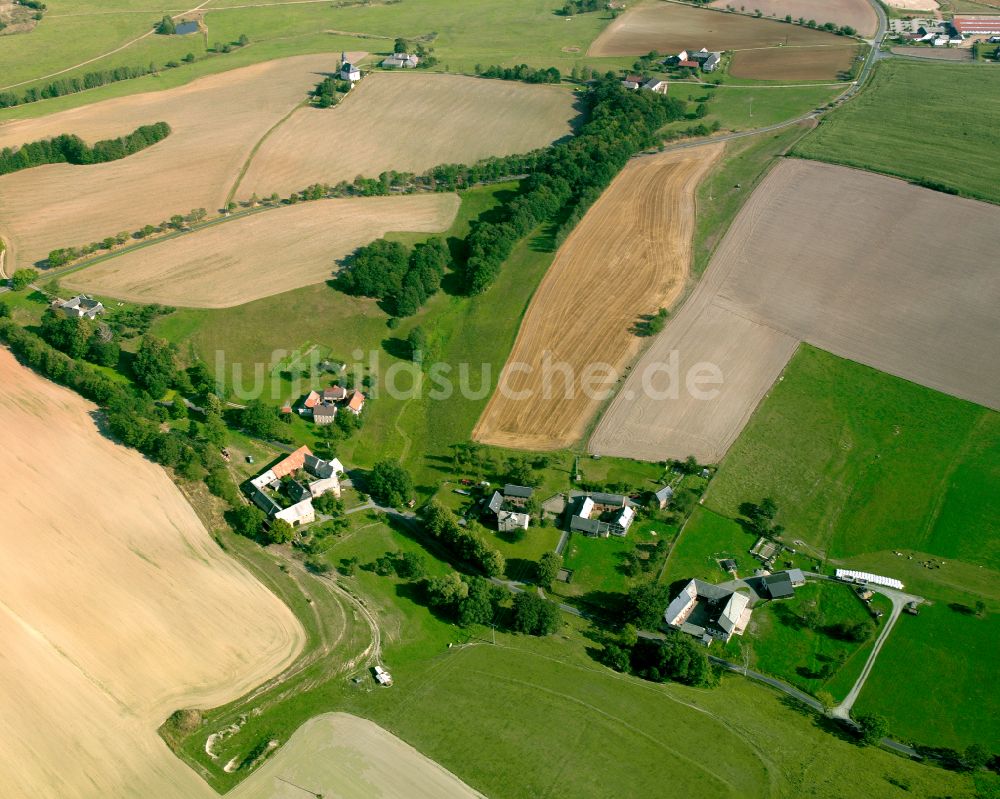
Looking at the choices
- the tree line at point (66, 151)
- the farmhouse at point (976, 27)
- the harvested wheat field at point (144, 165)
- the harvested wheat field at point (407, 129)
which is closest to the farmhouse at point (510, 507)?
the harvested wheat field at point (407, 129)

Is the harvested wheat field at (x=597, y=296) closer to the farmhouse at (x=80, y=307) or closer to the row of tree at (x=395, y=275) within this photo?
the row of tree at (x=395, y=275)

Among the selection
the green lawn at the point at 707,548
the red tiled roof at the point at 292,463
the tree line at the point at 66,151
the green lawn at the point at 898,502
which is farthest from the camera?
the tree line at the point at 66,151

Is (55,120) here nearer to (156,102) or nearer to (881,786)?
(156,102)

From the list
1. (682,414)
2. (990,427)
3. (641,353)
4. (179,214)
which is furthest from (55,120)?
(990,427)

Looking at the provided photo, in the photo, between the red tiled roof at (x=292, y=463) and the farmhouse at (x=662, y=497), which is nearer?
the farmhouse at (x=662, y=497)

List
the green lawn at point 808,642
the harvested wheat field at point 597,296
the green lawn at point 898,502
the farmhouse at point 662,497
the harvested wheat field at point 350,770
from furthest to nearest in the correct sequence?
the harvested wheat field at point 597,296 → the farmhouse at point 662,497 → the green lawn at point 808,642 → the green lawn at point 898,502 → the harvested wheat field at point 350,770

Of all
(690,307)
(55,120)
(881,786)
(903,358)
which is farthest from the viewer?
(55,120)
